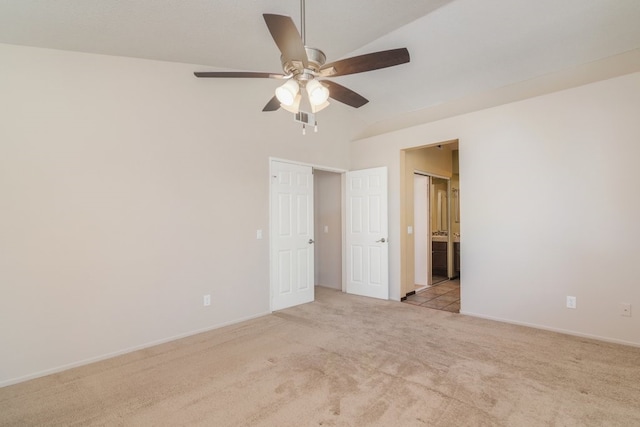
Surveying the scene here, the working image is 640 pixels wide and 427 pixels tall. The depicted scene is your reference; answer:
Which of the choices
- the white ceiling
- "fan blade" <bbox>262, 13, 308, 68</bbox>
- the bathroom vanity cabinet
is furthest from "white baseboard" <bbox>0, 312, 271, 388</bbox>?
the bathroom vanity cabinet

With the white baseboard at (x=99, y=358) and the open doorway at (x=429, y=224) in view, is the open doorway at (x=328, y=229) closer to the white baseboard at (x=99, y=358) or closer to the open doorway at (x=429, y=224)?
the open doorway at (x=429, y=224)

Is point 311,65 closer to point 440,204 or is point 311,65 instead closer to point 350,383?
point 350,383

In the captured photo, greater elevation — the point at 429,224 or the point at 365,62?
the point at 365,62

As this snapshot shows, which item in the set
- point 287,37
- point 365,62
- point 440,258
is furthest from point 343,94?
point 440,258

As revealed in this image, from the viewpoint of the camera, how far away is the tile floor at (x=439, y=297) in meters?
4.46

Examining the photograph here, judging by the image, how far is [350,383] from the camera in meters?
2.38

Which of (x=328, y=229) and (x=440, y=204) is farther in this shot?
(x=440, y=204)

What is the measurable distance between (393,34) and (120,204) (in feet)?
10.7

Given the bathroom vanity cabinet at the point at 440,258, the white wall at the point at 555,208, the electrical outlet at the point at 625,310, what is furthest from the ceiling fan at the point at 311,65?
the bathroom vanity cabinet at the point at 440,258

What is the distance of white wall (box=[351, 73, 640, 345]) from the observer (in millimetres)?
3039

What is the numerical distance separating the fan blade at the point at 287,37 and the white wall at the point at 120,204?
1.96m

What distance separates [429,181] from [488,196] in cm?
195

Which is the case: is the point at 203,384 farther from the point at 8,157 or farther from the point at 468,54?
the point at 468,54

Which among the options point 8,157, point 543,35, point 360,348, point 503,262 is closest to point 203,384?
point 360,348
